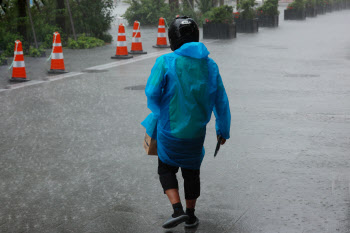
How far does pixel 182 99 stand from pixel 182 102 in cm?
→ 2

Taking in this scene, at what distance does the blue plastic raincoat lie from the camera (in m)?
4.44

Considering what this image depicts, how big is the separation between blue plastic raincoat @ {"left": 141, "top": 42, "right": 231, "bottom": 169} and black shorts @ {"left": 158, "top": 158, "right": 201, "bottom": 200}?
0.33 feet

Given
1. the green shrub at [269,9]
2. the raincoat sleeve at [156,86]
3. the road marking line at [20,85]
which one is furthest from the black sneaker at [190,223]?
the green shrub at [269,9]

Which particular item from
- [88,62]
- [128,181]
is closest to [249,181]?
[128,181]

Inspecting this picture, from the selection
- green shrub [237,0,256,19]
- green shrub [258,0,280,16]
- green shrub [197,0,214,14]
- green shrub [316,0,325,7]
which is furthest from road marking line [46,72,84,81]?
green shrub [316,0,325,7]

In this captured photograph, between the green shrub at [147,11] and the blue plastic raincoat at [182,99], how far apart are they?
2714 cm

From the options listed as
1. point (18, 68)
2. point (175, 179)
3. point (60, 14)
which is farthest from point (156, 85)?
point (60, 14)

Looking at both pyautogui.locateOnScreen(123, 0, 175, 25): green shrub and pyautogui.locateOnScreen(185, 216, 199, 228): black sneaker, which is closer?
pyautogui.locateOnScreen(185, 216, 199, 228): black sneaker

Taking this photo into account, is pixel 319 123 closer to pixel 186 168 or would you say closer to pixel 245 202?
pixel 245 202

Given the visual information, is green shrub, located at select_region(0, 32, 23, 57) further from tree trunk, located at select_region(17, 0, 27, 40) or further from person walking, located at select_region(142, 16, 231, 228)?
person walking, located at select_region(142, 16, 231, 228)

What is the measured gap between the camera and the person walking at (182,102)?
14.6 ft

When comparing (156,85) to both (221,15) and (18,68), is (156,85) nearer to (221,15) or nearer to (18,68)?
(18,68)

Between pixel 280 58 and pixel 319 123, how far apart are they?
26.7 ft

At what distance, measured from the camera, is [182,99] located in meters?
4.46
